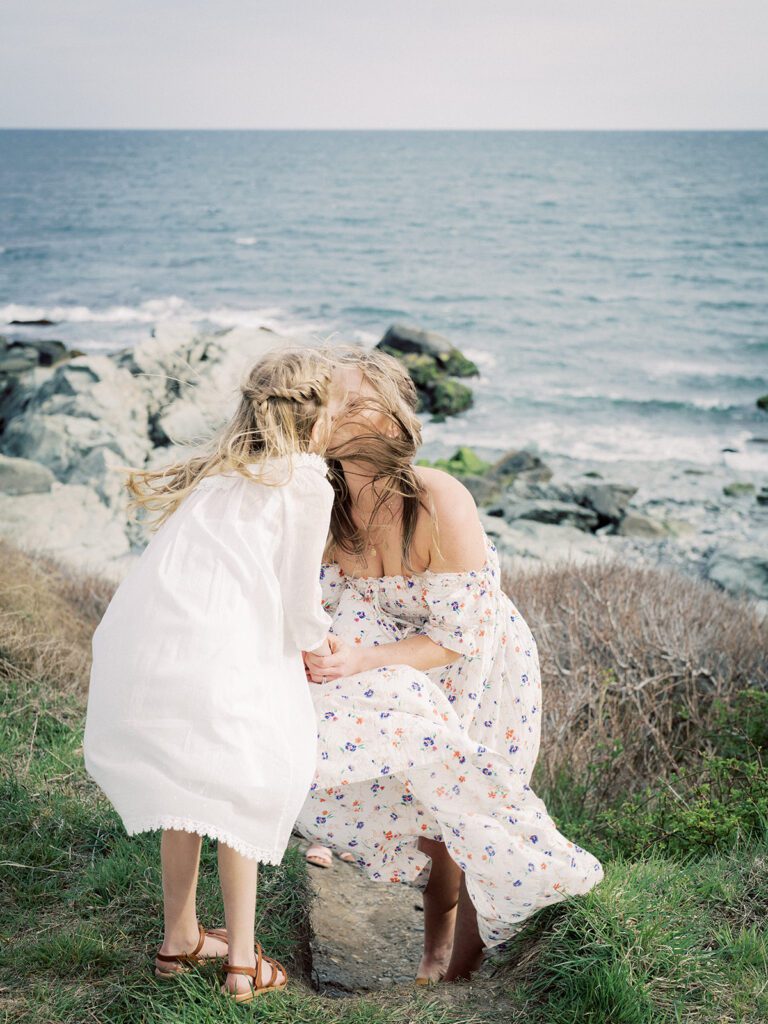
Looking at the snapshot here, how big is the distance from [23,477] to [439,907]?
11214mm

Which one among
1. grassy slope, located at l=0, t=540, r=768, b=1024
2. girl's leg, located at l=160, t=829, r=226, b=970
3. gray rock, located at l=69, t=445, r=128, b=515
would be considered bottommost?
gray rock, located at l=69, t=445, r=128, b=515

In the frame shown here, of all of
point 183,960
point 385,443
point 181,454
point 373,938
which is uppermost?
point 385,443

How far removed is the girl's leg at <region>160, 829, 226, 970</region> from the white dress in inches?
8.5

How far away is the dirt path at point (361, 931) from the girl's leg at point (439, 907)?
99 millimetres

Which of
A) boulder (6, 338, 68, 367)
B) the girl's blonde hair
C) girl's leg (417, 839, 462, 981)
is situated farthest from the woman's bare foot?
boulder (6, 338, 68, 367)

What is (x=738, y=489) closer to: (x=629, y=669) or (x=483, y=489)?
(x=483, y=489)

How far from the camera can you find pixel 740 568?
35.9 ft

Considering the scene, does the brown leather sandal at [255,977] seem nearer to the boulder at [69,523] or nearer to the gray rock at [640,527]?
the boulder at [69,523]

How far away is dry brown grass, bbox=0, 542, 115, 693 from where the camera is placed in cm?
461

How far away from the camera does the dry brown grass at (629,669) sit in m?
4.75

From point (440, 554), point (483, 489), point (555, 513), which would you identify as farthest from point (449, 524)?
point (483, 489)

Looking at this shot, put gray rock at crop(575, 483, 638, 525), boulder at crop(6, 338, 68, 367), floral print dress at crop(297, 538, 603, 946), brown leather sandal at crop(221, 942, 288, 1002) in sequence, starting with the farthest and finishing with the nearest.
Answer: boulder at crop(6, 338, 68, 367) → gray rock at crop(575, 483, 638, 525) → floral print dress at crop(297, 538, 603, 946) → brown leather sandal at crop(221, 942, 288, 1002)

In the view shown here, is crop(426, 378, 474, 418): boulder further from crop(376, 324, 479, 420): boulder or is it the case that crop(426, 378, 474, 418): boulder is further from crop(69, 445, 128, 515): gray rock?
crop(69, 445, 128, 515): gray rock

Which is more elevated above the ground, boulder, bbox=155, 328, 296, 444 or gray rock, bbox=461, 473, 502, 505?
boulder, bbox=155, 328, 296, 444
